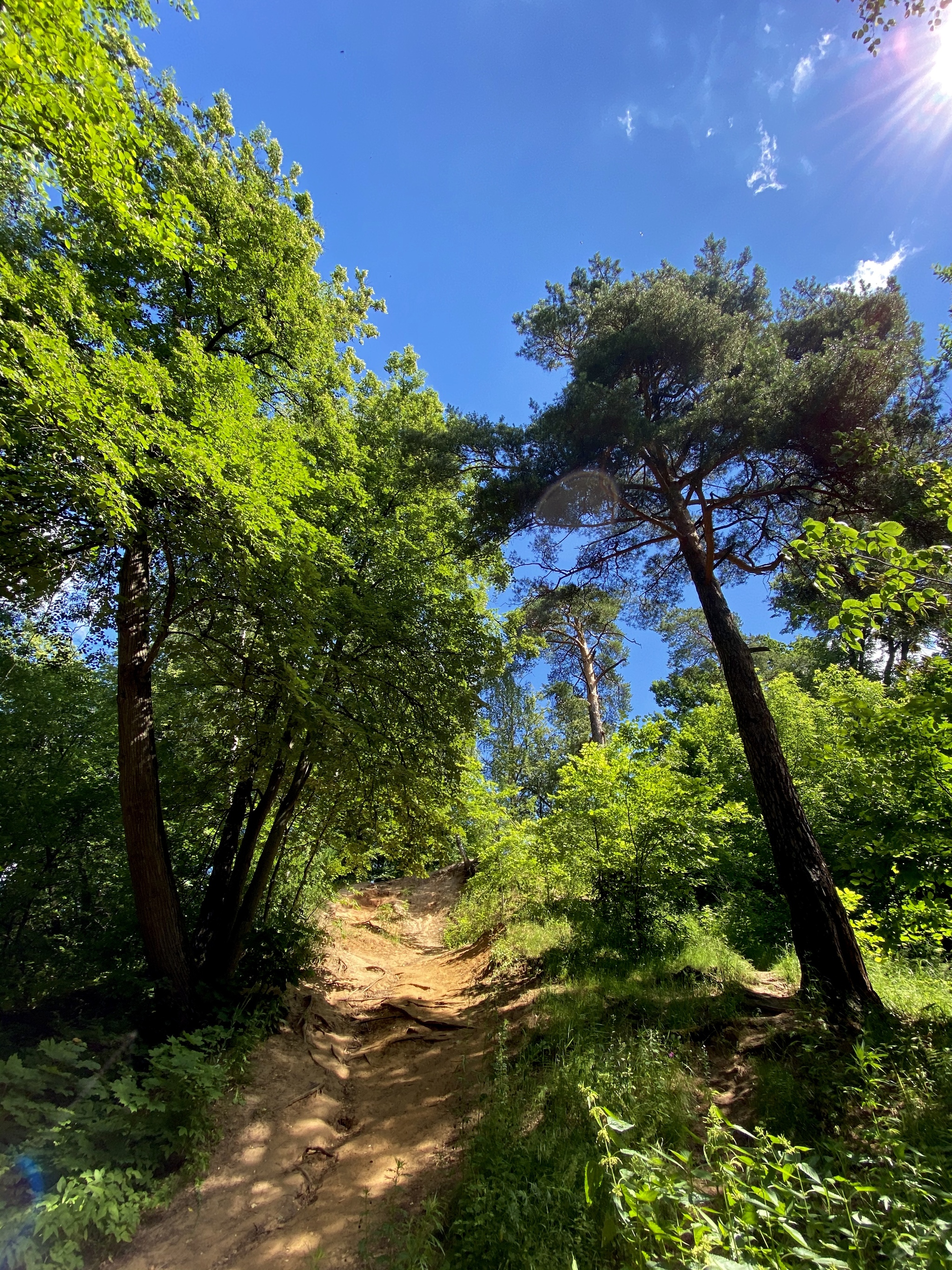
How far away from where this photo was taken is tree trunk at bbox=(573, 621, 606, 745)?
54.7 ft

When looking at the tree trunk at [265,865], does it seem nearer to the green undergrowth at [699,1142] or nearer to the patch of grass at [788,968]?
the green undergrowth at [699,1142]

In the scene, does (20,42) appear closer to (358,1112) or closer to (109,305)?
(109,305)

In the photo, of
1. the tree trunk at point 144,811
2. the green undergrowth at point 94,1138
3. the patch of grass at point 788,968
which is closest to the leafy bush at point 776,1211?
the green undergrowth at point 94,1138

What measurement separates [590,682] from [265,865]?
12.4m

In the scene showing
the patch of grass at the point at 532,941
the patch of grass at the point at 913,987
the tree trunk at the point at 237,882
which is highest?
the tree trunk at the point at 237,882

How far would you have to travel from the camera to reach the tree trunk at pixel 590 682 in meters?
16.7

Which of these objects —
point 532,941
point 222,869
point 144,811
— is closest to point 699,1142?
point 144,811

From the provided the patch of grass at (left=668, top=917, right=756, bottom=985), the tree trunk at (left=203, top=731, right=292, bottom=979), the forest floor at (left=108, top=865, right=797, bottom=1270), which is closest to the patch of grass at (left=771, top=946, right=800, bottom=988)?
the forest floor at (left=108, top=865, right=797, bottom=1270)

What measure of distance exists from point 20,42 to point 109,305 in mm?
2502

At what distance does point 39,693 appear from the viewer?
21.4 feet

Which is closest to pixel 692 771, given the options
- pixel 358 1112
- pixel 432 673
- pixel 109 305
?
pixel 432 673

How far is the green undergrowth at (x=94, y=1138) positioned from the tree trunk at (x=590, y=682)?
13453mm

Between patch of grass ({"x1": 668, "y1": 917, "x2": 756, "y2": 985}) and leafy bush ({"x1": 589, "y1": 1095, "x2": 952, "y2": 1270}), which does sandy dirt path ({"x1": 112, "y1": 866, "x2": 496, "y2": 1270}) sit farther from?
patch of grass ({"x1": 668, "y1": 917, "x2": 756, "y2": 985})

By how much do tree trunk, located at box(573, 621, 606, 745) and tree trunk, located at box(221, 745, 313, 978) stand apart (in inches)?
418
